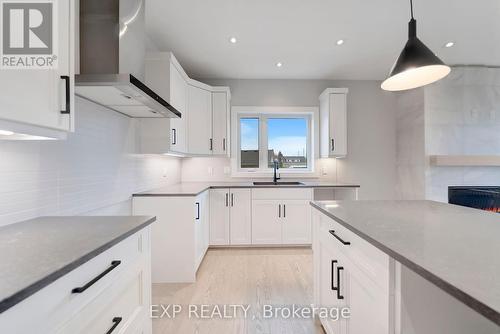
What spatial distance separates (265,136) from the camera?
158 inches

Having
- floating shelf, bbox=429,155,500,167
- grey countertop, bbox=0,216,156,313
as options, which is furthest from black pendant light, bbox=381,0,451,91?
floating shelf, bbox=429,155,500,167

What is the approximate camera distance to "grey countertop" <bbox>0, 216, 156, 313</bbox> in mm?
607

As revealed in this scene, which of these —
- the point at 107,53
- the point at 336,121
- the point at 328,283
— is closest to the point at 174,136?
the point at 107,53

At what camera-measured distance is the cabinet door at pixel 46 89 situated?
81cm

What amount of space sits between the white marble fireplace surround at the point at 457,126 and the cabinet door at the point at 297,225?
69.8 inches

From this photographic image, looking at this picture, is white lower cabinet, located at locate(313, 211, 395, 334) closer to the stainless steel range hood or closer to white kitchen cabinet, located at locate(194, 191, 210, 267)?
white kitchen cabinet, located at locate(194, 191, 210, 267)

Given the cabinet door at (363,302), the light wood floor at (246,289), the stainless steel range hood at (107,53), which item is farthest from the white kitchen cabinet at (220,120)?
the cabinet door at (363,302)

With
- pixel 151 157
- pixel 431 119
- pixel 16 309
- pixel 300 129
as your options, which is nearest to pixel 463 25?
pixel 431 119

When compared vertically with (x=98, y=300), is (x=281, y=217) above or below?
below

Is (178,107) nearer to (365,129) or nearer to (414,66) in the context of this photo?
(414,66)

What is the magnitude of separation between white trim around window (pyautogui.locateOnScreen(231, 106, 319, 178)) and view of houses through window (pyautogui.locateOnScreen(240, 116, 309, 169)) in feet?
0.11

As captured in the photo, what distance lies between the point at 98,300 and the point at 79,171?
3.50 feet

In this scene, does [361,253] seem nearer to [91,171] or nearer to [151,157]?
[91,171]

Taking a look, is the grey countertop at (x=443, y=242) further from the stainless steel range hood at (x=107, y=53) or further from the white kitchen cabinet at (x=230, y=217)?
the white kitchen cabinet at (x=230, y=217)
